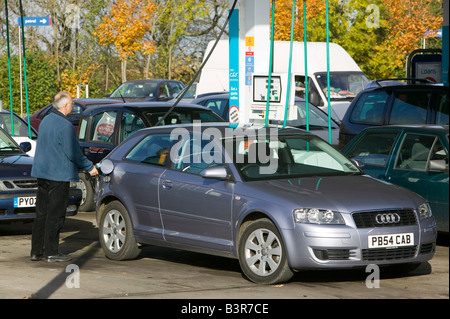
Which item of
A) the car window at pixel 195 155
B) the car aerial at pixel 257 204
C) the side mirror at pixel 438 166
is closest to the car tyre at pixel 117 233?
the car aerial at pixel 257 204

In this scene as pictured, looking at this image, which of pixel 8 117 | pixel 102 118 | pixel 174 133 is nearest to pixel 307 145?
pixel 174 133

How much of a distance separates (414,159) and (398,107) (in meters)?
3.05

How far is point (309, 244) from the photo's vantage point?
26.9ft

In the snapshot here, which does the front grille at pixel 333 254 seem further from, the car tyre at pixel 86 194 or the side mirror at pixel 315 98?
the side mirror at pixel 315 98

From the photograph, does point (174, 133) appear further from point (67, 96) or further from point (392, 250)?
point (392, 250)

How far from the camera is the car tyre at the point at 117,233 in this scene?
10086 mm

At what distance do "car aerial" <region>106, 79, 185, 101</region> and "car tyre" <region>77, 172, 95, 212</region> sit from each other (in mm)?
13791

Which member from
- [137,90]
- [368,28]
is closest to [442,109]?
[137,90]

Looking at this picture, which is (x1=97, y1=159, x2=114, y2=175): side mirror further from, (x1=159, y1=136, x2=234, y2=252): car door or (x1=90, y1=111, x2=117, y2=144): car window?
(x1=90, y1=111, x2=117, y2=144): car window

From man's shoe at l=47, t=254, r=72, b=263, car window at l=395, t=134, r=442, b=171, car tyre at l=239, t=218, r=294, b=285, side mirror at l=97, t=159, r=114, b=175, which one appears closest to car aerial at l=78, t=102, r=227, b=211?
side mirror at l=97, t=159, r=114, b=175

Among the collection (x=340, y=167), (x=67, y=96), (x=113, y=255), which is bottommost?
(x=113, y=255)

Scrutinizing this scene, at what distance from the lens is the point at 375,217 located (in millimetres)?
8383

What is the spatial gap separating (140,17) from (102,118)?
22.9 metres

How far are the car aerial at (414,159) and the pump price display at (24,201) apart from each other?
4.05 metres
